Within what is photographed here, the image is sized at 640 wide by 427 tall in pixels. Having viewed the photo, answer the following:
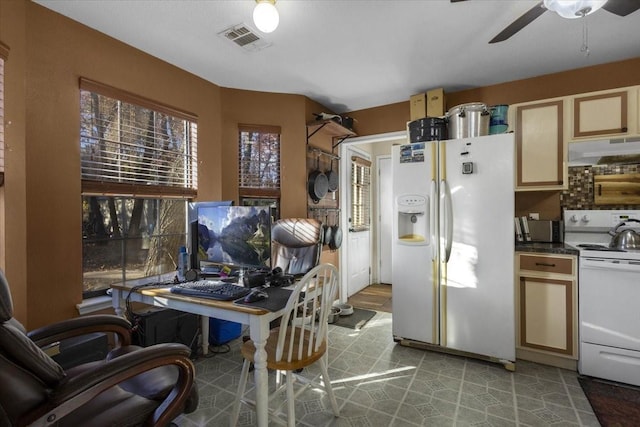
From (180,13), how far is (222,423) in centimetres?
259

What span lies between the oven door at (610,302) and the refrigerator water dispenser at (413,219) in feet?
3.74

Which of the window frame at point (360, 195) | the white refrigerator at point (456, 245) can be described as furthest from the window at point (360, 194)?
the white refrigerator at point (456, 245)

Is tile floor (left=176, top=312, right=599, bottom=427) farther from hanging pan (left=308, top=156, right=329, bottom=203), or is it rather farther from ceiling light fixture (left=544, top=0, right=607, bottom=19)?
ceiling light fixture (left=544, top=0, right=607, bottom=19)

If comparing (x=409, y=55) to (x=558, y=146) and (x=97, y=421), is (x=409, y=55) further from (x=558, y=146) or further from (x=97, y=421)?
(x=97, y=421)

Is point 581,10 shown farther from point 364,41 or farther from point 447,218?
point 447,218

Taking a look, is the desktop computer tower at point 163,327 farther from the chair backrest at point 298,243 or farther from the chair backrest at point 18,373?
the chair backrest at point 18,373

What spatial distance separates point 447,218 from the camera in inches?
96.7

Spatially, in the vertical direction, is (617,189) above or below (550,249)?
above

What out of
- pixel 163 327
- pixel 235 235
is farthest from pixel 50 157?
pixel 163 327

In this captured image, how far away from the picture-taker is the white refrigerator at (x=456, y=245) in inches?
89.7

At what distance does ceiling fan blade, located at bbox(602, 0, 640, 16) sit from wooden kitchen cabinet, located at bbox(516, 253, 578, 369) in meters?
1.60

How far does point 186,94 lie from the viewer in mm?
2701

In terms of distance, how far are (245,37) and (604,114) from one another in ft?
9.74

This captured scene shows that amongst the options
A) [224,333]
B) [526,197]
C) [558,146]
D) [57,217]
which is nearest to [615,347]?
[526,197]
